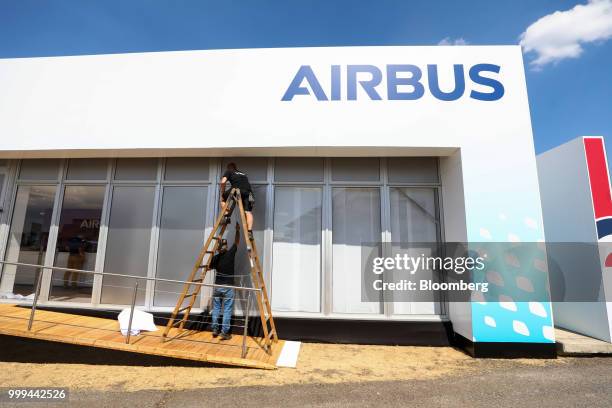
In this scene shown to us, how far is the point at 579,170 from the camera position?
5117mm

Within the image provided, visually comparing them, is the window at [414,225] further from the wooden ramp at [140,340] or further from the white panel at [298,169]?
the wooden ramp at [140,340]

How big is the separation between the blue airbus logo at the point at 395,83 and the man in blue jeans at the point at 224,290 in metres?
2.75

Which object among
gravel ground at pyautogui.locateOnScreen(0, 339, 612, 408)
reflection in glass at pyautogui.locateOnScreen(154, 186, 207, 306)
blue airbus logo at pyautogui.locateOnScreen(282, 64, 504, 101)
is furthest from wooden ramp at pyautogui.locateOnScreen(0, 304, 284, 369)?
blue airbus logo at pyautogui.locateOnScreen(282, 64, 504, 101)

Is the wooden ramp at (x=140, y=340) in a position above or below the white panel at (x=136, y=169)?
below

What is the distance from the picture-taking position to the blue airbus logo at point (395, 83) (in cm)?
512

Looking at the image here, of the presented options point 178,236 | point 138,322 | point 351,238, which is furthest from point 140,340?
point 351,238

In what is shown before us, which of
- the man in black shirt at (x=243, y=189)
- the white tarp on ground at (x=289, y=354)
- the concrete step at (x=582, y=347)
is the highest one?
the man in black shirt at (x=243, y=189)

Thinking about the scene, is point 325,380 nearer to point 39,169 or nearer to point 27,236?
point 27,236

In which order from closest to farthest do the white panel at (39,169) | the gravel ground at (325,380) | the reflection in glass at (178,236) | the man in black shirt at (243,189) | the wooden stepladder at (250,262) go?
the gravel ground at (325,380)
the wooden stepladder at (250,262)
the man in black shirt at (243,189)
the reflection in glass at (178,236)
the white panel at (39,169)

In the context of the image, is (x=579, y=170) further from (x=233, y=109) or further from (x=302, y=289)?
(x=233, y=109)

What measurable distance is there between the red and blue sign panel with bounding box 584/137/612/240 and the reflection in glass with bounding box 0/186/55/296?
9.27m

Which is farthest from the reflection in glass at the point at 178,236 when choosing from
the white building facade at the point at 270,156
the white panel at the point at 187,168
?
the white panel at the point at 187,168

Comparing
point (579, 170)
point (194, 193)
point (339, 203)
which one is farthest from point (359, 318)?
point (579, 170)

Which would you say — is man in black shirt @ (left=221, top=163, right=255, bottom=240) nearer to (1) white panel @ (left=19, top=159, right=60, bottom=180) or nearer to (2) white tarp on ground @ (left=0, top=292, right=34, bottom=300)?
(1) white panel @ (left=19, top=159, right=60, bottom=180)
